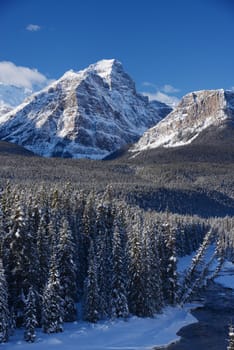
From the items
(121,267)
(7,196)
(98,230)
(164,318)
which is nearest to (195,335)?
(164,318)

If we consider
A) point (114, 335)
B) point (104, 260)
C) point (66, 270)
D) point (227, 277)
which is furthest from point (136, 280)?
point (227, 277)

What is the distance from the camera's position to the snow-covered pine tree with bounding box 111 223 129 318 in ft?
219

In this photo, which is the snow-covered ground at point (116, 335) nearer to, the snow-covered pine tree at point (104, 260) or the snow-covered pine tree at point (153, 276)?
the snow-covered pine tree at point (153, 276)

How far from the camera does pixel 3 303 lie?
5134cm

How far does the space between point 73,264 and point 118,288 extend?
732 cm

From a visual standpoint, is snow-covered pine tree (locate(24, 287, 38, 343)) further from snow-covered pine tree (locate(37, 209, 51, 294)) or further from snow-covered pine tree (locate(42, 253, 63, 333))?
snow-covered pine tree (locate(37, 209, 51, 294))

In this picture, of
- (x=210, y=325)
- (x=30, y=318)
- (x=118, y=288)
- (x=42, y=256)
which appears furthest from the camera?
(x=210, y=325)

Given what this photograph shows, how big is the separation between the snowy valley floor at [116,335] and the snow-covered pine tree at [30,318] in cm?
76

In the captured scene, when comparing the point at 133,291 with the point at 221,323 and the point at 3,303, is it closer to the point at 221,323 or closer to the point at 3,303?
the point at 221,323

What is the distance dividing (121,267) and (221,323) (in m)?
16.5

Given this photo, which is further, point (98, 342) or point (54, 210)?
point (54, 210)

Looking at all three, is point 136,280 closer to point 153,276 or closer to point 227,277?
point 153,276

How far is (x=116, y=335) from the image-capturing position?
6109 cm

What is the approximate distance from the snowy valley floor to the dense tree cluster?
3.97ft
